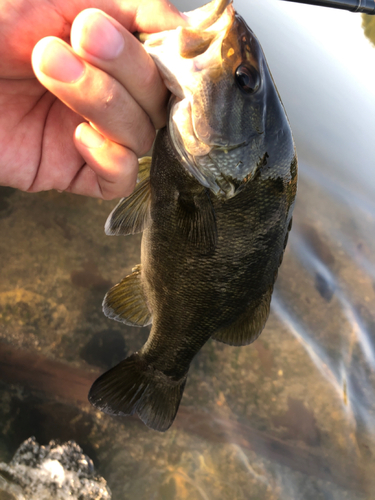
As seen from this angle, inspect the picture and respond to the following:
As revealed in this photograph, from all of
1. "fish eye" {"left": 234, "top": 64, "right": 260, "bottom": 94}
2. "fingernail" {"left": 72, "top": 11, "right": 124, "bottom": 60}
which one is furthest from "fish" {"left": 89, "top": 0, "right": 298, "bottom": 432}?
"fingernail" {"left": 72, "top": 11, "right": 124, "bottom": 60}

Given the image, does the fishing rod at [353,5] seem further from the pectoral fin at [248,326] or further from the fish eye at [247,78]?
the pectoral fin at [248,326]

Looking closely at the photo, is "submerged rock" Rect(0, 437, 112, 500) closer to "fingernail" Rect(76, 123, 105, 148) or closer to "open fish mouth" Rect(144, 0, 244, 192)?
"fingernail" Rect(76, 123, 105, 148)

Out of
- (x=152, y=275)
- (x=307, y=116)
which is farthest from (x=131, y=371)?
(x=307, y=116)

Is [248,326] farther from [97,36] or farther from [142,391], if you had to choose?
[97,36]

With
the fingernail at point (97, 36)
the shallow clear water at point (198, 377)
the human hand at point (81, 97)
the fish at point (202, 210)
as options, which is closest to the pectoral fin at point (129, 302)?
the fish at point (202, 210)

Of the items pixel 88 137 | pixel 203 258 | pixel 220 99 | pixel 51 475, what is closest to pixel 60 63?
pixel 88 137

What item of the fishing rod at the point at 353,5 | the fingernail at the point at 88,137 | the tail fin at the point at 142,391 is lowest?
the tail fin at the point at 142,391
